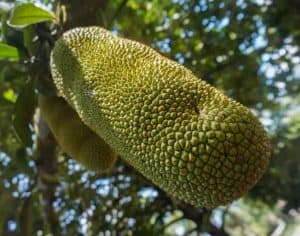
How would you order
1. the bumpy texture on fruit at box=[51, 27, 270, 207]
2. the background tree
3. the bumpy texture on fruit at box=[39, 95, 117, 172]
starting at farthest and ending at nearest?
the background tree < the bumpy texture on fruit at box=[39, 95, 117, 172] < the bumpy texture on fruit at box=[51, 27, 270, 207]

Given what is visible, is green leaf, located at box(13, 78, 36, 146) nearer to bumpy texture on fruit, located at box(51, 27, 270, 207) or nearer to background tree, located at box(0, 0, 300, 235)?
background tree, located at box(0, 0, 300, 235)

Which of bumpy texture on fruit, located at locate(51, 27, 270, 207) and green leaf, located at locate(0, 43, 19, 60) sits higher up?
bumpy texture on fruit, located at locate(51, 27, 270, 207)

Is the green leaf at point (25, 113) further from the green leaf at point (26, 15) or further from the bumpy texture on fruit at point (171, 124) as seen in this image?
the bumpy texture on fruit at point (171, 124)

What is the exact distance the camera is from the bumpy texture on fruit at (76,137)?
3.64ft

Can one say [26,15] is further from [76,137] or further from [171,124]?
[171,124]

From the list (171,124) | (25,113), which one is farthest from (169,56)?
(171,124)

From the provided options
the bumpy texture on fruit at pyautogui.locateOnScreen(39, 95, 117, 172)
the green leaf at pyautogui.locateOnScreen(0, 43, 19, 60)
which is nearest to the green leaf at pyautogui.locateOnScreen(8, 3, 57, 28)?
the green leaf at pyautogui.locateOnScreen(0, 43, 19, 60)

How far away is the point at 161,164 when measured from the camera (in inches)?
31.2

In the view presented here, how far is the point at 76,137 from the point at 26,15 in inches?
11.4

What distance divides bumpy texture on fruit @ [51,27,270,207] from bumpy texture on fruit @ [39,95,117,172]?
0.12 m

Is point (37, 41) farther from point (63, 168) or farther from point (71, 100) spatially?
point (63, 168)

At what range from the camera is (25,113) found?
125 cm

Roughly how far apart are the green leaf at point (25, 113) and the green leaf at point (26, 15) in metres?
0.15

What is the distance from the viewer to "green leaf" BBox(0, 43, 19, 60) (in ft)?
3.98
